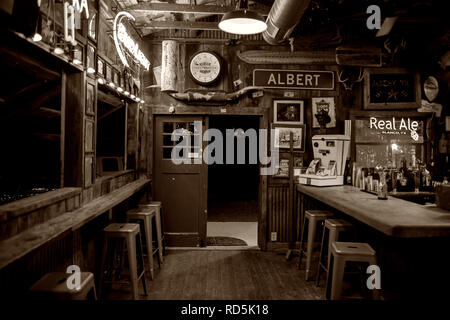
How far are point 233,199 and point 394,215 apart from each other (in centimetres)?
982

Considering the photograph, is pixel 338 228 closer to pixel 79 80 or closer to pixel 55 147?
pixel 79 80

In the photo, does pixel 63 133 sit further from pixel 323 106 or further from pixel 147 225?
pixel 323 106

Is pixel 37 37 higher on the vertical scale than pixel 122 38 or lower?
lower

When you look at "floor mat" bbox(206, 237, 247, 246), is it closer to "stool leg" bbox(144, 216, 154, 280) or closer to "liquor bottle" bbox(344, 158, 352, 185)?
"stool leg" bbox(144, 216, 154, 280)

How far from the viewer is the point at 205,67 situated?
20.9 ft

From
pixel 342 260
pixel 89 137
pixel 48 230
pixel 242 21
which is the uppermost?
pixel 242 21

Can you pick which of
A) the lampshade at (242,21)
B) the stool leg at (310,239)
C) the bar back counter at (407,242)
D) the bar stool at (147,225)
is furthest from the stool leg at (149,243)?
the lampshade at (242,21)

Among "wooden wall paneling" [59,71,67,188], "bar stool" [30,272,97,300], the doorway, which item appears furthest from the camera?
the doorway

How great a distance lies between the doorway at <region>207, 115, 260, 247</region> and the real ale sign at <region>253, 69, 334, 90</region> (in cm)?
119

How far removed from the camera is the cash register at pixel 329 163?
213 inches

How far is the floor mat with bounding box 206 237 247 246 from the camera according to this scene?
669cm

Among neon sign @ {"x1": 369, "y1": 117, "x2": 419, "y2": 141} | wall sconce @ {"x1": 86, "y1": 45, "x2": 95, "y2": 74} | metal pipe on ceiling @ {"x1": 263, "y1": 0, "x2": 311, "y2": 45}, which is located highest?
metal pipe on ceiling @ {"x1": 263, "y1": 0, "x2": 311, "y2": 45}

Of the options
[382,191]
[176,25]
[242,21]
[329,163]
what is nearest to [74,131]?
[242,21]

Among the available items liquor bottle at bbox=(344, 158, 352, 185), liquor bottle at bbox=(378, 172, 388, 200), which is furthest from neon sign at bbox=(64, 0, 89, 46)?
liquor bottle at bbox=(344, 158, 352, 185)
